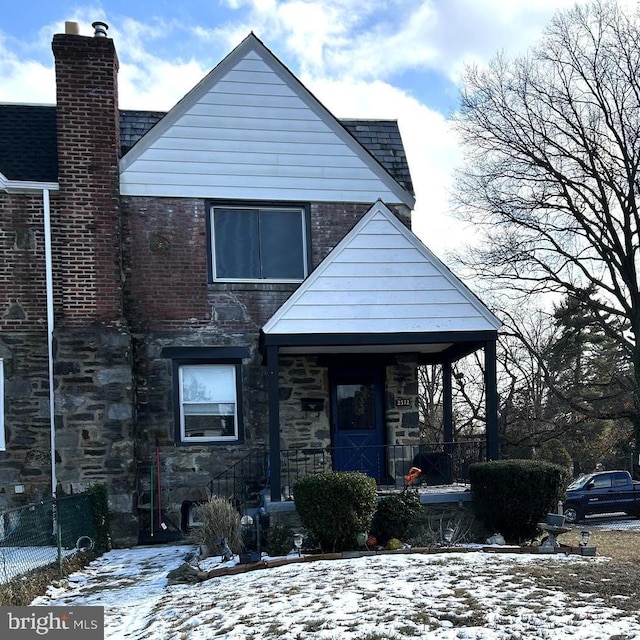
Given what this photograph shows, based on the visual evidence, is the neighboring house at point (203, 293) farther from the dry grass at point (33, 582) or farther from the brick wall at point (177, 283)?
the dry grass at point (33, 582)

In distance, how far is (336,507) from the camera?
8.91 metres

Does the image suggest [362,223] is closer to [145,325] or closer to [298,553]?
[145,325]

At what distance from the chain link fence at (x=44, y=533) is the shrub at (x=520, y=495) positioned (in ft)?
18.5

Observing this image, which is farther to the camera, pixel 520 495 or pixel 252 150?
pixel 252 150

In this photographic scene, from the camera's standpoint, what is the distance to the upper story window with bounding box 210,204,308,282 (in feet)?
40.9

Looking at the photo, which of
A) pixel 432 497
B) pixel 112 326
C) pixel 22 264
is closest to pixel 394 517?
pixel 432 497

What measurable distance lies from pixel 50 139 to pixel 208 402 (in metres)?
5.40

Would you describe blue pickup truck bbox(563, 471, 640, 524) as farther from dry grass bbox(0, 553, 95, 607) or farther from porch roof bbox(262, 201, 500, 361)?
dry grass bbox(0, 553, 95, 607)

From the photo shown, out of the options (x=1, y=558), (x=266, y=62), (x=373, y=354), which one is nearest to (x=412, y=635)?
(x=1, y=558)

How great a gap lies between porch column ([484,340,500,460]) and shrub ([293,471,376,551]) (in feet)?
8.25

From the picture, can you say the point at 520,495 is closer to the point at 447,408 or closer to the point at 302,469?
the point at 302,469

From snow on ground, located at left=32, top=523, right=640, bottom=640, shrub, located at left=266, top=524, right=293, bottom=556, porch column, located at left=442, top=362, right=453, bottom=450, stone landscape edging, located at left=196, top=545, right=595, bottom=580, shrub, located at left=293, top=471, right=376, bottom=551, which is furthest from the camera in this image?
porch column, located at left=442, top=362, right=453, bottom=450

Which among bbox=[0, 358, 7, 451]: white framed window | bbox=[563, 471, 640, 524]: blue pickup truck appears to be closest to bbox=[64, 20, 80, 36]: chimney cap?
bbox=[0, 358, 7, 451]: white framed window

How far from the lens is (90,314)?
11.5 meters
